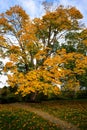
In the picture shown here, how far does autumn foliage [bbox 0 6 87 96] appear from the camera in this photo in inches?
1293

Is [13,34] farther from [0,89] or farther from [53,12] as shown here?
[0,89]

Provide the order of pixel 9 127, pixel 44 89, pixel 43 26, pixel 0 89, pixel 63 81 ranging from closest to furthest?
pixel 9 127 < pixel 44 89 < pixel 63 81 < pixel 43 26 < pixel 0 89

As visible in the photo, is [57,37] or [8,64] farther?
[57,37]

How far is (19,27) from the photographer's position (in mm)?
37906

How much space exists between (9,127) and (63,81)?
16.8 metres

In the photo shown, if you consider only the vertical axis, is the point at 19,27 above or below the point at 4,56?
above

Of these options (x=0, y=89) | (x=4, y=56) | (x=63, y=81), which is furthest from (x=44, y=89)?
(x=0, y=89)

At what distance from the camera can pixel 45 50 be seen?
3538cm

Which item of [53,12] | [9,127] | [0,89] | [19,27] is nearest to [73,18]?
[53,12]

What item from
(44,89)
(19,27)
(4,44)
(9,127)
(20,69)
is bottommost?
(9,127)

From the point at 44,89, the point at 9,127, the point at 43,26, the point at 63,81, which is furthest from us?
the point at 43,26

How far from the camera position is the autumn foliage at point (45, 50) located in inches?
1293

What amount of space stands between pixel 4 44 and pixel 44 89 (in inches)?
331

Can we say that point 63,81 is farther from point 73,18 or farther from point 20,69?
point 73,18
